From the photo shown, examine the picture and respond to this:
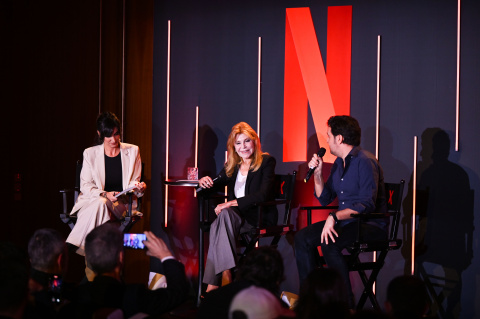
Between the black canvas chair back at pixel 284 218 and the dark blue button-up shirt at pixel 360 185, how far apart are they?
460 mm

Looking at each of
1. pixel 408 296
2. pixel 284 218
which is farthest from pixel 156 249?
pixel 284 218

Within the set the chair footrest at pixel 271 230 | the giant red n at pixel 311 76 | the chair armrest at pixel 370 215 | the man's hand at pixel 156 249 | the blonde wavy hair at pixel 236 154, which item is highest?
the giant red n at pixel 311 76

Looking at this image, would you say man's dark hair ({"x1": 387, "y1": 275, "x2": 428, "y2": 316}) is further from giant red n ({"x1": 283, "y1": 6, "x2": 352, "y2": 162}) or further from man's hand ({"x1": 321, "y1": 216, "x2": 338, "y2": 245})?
giant red n ({"x1": 283, "y1": 6, "x2": 352, "y2": 162})

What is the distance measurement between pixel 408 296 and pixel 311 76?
3071 mm

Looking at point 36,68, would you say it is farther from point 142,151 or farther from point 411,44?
point 411,44

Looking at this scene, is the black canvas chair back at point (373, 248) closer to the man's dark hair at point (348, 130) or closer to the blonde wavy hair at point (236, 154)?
the man's dark hair at point (348, 130)

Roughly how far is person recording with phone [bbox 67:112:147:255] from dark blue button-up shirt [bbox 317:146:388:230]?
5.58 ft

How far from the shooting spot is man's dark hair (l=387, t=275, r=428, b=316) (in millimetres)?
2498

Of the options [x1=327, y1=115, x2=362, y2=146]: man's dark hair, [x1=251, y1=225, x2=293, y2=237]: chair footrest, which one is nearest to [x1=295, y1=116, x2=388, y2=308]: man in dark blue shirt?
[x1=327, y1=115, x2=362, y2=146]: man's dark hair

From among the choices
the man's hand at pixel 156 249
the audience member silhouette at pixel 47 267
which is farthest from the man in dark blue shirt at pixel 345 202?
the audience member silhouette at pixel 47 267

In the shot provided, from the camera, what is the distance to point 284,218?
479 cm

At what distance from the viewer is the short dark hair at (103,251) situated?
2.53 metres

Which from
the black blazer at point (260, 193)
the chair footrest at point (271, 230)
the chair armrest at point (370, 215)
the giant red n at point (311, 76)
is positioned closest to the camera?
the chair armrest at point (370, 215)

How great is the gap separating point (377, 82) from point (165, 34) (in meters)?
2.19
